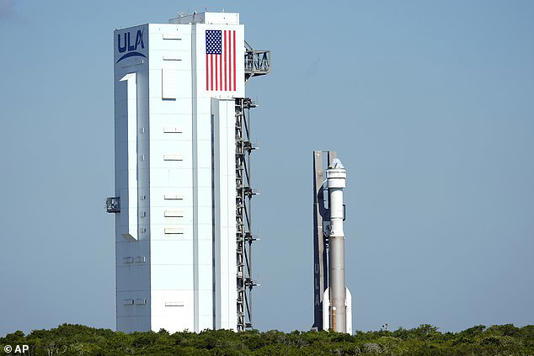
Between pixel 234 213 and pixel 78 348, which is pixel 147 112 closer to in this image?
pixel 234 213

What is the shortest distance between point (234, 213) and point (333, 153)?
9.26 metres

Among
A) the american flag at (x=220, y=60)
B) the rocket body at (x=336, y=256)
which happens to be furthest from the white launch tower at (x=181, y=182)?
the rocket body at (x=336, y=256)

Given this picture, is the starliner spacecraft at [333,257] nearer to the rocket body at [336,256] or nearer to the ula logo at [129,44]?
the rocket body at [336,256]

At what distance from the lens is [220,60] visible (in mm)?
99812

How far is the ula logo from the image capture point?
99.7 meters

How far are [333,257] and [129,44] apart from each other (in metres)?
17.7

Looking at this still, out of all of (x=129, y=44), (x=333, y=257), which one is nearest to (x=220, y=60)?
(x=129, y=44)

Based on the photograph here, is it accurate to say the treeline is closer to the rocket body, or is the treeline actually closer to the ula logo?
the rocket body

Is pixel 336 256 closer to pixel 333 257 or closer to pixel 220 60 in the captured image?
pixel 333 257

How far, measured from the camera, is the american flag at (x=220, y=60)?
99375 millimetres

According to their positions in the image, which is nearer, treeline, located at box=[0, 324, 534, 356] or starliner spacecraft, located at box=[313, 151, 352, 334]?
treeline, located at box=[0, 324, 534, 356]

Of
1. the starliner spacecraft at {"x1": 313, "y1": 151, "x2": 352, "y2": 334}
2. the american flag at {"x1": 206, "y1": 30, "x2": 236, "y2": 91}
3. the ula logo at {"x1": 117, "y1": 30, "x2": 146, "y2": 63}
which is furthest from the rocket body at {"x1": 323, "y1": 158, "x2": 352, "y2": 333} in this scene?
the ula logo at {"x1": 117, "y1": 30, "x2": 146, "y2": 63}

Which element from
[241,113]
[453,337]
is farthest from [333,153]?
[453,337]

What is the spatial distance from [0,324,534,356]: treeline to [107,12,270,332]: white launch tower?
219 centimetres
